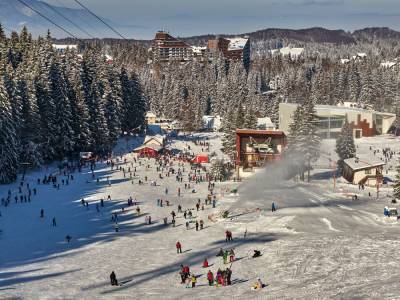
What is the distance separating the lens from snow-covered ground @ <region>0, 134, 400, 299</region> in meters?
29.9

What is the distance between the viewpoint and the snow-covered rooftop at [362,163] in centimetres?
6272

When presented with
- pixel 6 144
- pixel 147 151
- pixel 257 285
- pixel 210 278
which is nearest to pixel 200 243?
pixel 210 278

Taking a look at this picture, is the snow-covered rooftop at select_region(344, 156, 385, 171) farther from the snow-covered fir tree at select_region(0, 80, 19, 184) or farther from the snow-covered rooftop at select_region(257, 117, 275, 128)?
the snow-covered rooftop at select_region(257, 117, 275, 128)

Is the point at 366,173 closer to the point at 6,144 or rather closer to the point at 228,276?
the point at 228,276

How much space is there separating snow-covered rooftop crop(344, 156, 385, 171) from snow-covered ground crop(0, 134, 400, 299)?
3.34 m

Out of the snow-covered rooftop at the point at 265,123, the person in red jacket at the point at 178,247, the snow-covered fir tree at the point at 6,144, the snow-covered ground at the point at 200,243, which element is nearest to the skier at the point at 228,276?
the snow-covered ground at the point at 200,243

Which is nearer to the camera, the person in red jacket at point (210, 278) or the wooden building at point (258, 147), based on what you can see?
the person in red jacket at point (210, 278)

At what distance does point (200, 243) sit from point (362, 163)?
3085 cm

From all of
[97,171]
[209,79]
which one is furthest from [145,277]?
[209,79]

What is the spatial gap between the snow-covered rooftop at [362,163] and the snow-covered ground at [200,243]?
3336 mm

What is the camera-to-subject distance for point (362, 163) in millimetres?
64125

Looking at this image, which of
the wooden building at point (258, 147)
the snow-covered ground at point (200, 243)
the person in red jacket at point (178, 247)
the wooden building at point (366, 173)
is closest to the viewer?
the snow-covered ground at point (200, 243)

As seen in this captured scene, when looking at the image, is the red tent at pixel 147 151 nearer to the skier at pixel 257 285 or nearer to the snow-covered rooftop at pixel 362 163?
the snow-covered rooftop at pixel 362 163

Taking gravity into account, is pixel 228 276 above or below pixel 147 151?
below
